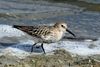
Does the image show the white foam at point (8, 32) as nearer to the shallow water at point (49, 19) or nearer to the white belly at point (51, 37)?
the shallow water at point (49, 19)

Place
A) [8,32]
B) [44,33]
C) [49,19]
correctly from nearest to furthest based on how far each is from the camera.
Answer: [44,33] → [8,32] → [49,19]

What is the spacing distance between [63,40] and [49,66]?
2252mm

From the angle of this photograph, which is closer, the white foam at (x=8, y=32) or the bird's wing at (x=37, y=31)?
the bird's wing at (x=37, y=31)

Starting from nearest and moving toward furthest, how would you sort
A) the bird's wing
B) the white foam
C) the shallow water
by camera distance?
the bird's wing, the shallow water, the white foam

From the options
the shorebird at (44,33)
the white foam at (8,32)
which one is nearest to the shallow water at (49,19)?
the white foam at (8,32)

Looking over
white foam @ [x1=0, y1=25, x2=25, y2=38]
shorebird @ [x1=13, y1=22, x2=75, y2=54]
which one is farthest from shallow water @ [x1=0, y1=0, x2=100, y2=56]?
shorebird @ [x1=13, y1=22, x2=75, y2=54]

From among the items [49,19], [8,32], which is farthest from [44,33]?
[49,19]

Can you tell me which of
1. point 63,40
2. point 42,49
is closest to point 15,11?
point 63,40

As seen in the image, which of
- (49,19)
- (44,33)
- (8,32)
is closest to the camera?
(44,33)

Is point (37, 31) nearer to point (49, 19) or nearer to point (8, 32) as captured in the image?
point (8, 32)

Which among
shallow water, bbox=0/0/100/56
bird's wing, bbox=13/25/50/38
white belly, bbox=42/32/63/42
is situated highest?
bird's wing, bbox=13/25/50/38

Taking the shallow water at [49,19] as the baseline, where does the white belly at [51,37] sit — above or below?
above

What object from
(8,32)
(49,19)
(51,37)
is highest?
(51,37)

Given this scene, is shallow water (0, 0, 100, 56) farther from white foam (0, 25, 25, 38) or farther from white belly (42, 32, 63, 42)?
white belly (42, 32, 63, 42)
